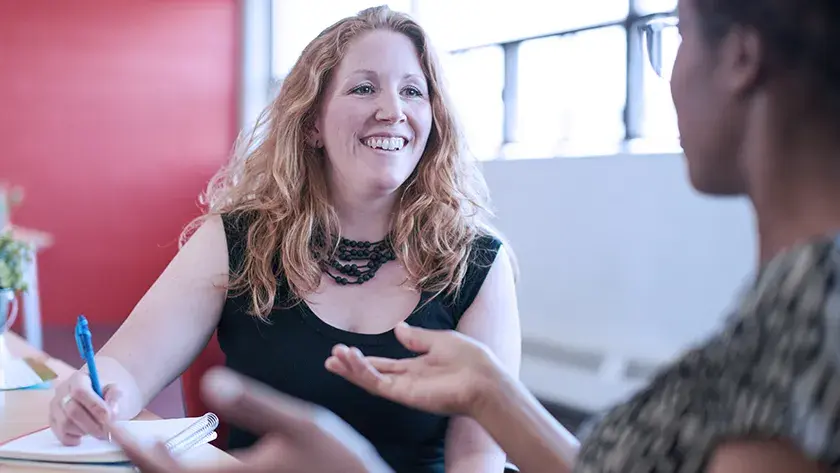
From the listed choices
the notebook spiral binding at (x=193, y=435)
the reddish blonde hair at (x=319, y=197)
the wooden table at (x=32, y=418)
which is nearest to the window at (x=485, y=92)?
the reddish blonde hair at (x=319, y=197)

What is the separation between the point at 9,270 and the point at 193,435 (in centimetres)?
63

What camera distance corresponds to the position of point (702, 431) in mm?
572

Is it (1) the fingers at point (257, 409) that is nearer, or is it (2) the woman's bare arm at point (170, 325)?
(1) the fingers at point (257, 409)

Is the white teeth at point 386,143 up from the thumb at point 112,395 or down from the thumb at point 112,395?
up

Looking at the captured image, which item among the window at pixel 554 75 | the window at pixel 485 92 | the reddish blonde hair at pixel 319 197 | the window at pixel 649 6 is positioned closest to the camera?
the reddish blonde hair at pixel 319 197

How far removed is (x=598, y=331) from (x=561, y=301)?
0.91 feet

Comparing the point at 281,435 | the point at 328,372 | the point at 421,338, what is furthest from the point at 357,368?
the point at 328,372

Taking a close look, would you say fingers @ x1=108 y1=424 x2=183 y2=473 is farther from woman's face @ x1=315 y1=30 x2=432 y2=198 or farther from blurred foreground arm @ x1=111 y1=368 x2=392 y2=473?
woman's face @ x1=315 y1=30 x2=432 y2=198

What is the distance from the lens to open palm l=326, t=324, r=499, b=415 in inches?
34.4

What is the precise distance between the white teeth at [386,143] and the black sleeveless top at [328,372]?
0.99 feet

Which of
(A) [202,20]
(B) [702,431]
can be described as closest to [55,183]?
(A) [202,20]

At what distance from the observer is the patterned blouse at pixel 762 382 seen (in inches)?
20.0

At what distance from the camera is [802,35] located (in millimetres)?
546

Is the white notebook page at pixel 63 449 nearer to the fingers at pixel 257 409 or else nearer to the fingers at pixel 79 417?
the fingers at pixel 79 417
